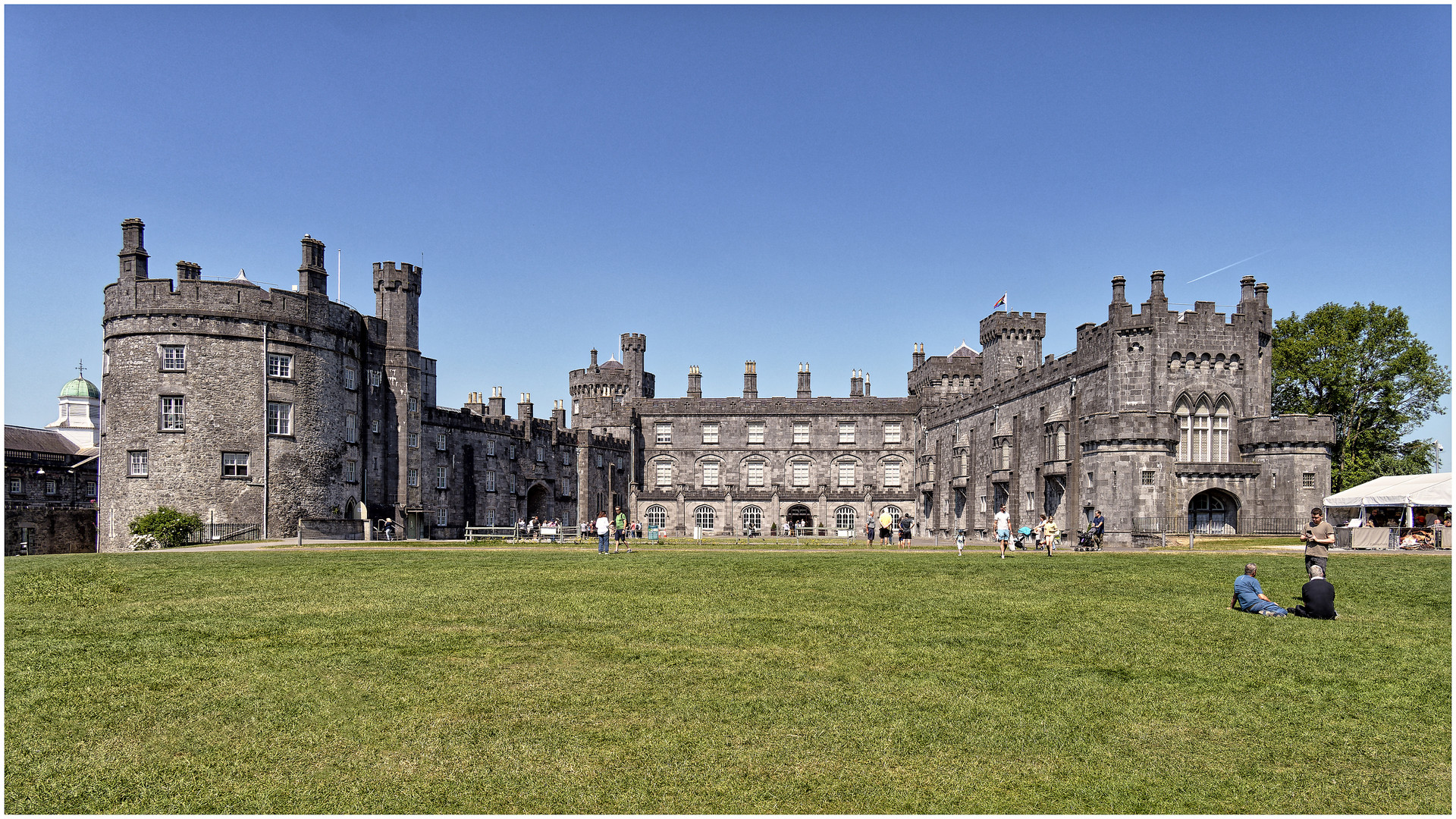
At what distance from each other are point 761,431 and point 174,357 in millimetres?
39513

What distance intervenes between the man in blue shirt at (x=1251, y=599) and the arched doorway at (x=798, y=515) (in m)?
53.4

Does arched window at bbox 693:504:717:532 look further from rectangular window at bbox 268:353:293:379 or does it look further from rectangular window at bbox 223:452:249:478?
rectangular window at bbox 223:452:249:478

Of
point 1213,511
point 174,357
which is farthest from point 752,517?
point 174,357

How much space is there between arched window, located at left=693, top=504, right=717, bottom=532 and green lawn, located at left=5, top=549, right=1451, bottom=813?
5190 centimetres

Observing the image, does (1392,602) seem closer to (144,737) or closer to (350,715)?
(350,715)

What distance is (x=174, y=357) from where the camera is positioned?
4050cm

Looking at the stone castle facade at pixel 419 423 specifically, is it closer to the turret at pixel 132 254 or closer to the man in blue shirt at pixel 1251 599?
the turret at pixel 132 254

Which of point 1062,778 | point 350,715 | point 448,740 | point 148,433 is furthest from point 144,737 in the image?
point 148,433

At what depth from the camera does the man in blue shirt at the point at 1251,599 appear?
14.9m

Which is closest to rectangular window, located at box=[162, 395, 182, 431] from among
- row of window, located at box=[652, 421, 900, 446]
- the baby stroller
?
the baby stroller

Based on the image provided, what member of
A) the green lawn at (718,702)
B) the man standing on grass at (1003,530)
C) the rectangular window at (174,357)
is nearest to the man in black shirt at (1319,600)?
the green lawn at (718,702)

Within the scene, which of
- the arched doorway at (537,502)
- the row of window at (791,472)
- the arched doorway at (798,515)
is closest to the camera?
the arched doorway at (537,502)

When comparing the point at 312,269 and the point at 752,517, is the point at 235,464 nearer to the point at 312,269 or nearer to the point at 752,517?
the point at 312,269

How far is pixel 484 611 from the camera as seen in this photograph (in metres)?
15.0
